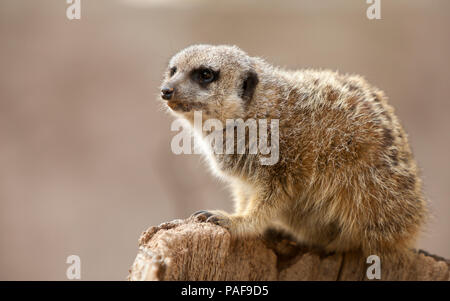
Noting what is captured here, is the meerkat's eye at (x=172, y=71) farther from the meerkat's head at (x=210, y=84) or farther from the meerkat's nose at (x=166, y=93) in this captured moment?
the meerkat's nose at (x=166, y=93)

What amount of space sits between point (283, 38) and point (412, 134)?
1.78 m

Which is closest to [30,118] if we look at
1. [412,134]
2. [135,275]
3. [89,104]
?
[89,104]

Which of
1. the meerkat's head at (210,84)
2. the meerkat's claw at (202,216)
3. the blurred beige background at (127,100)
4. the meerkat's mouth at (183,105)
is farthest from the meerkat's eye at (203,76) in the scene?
the blurred beige background at (127,100)

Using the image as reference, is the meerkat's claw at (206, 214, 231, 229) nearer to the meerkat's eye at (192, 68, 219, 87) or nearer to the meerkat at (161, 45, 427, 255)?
the meerkat at (161, 45, 427, 255)

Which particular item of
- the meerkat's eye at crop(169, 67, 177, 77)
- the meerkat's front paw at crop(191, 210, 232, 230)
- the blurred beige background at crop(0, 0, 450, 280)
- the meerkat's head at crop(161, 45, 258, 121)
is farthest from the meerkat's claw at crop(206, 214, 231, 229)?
the blurred beige background at crop(0, 0, 450, 280)

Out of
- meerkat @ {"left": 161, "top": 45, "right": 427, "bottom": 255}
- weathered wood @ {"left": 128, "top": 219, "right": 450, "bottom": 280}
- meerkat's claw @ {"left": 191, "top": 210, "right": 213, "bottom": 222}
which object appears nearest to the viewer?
weathered wood @ {"left": 128, "top": 219, "right": 450, "bottom": 280}

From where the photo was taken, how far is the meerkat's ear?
2287 mm

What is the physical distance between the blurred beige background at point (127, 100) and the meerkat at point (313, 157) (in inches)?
79.0

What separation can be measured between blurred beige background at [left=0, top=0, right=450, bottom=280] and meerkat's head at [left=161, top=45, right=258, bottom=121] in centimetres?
198

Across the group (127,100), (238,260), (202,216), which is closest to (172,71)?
(202,216)

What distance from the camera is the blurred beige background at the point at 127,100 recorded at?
4410 millimetres

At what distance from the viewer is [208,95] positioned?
2.19 meters

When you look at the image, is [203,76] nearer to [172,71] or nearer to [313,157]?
[172,71]
